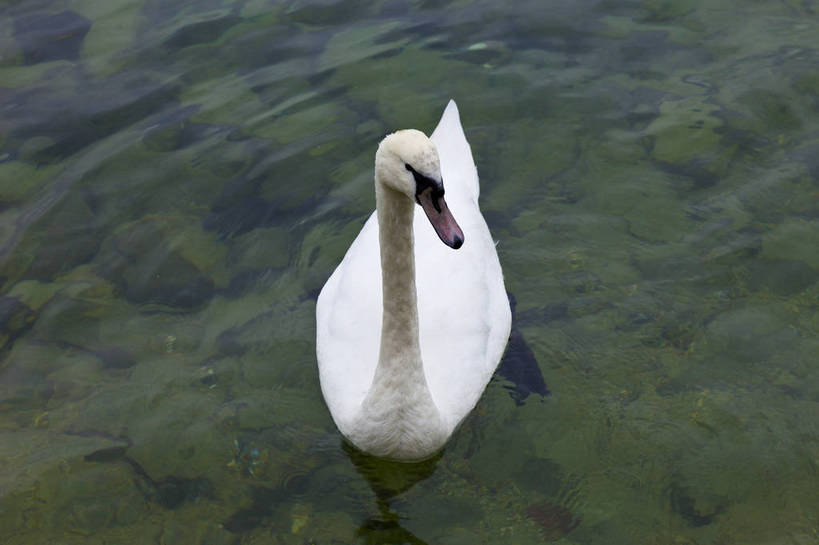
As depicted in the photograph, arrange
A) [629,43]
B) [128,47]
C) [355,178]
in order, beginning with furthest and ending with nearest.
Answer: [128,47] < [629,43] < [355,178]

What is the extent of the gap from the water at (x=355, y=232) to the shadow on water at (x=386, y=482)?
0.07ft

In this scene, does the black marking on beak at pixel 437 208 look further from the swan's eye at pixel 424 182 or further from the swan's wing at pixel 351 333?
the swan's wing at pixel 351 333

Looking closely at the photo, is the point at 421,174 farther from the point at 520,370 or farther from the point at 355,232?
the point at 355,232

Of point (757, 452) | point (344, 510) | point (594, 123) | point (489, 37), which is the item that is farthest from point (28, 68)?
point (757, 452)

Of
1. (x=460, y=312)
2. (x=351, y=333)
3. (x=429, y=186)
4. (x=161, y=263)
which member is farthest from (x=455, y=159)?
(x=429, y=186)

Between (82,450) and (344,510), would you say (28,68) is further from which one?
(344,510)

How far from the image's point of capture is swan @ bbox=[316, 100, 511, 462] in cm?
473

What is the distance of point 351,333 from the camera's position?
6012 mm

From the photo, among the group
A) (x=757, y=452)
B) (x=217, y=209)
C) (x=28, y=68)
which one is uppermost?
(x=28, y=68)

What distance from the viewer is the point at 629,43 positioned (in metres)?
9.36

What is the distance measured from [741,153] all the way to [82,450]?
224 inches

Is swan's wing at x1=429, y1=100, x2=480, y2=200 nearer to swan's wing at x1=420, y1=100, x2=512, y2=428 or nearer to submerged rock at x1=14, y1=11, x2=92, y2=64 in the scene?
swan's wing at x1=420, y1=100, x2=512, y2=428

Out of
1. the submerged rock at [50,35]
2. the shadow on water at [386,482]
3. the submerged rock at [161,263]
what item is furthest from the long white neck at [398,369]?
the submerged rock at [50,35]

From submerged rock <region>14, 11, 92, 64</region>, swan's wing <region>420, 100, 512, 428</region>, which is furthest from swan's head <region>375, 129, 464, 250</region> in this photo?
submerged rock <region>14, 11, 92, 64</region>
